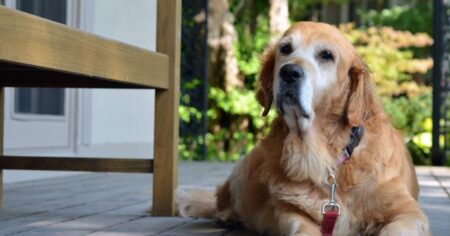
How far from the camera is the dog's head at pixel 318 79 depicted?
2668mm

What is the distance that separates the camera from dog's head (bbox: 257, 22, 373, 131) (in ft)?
8.75

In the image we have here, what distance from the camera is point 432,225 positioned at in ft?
10.5

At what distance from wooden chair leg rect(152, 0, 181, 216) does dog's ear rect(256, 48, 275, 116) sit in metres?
0.54

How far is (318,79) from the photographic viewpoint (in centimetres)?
271

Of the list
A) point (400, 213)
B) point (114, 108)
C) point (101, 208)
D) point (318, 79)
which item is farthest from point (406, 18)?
point (400, 213)

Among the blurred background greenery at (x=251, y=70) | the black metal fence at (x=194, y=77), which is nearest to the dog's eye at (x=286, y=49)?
the black metal fence at (x=194, y=77)

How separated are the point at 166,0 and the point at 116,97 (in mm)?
3275

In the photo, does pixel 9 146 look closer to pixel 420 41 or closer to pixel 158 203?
pixel 158 203

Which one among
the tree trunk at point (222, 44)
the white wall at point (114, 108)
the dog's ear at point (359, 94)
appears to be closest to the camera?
the dog's ear at point (359, 94)

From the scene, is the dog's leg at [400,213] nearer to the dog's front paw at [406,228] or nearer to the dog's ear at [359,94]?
the dog's front paw at [406,228]

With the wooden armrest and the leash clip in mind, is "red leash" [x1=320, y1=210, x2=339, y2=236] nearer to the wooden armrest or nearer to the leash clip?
the leash clip

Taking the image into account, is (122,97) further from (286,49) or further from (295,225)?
(295,225)

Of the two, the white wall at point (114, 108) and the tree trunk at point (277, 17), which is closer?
the white wall at point (114, 108)

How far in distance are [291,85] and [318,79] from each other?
0.40 feet
